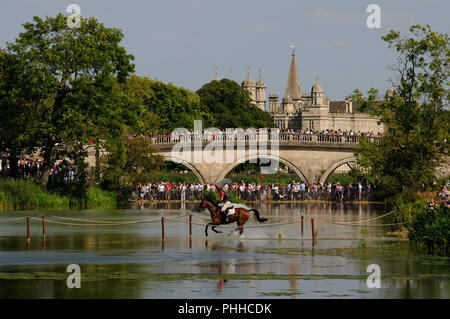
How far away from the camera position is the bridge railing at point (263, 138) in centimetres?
6669

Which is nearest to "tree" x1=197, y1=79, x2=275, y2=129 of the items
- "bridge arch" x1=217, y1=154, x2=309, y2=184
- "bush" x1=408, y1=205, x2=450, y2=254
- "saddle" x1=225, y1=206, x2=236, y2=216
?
"bridge arch" x1=217, y1=154, x2=309, y2=184

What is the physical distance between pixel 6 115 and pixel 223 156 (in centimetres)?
2326

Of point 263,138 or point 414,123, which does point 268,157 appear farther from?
point 414,123

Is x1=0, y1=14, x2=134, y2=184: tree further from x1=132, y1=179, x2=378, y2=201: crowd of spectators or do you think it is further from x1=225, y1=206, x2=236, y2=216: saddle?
x1=225, y1=206, x2=236, y2=216: saddle

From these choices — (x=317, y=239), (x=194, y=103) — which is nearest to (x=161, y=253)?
(x=317, y=239)

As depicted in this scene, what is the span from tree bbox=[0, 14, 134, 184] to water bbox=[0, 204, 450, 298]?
649 inches

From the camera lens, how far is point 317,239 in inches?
1110

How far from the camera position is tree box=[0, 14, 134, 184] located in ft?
156

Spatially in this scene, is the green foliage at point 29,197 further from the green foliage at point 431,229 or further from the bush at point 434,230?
the bush at point 434,230

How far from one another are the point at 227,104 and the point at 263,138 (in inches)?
1430

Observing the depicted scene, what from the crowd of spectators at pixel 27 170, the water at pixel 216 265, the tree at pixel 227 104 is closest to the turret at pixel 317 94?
the tree at pixel 227 104
